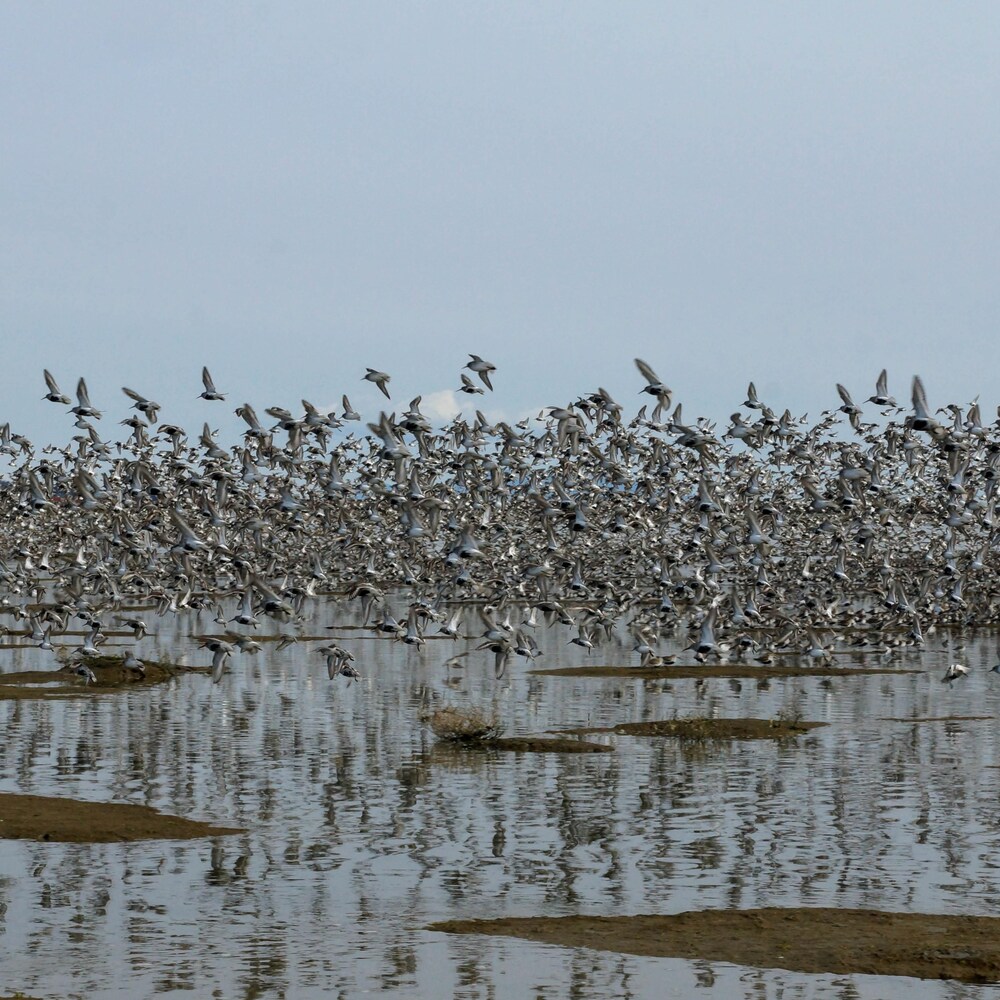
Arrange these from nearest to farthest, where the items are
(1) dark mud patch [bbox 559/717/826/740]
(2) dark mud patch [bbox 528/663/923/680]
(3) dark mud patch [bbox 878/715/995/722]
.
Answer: (1) dark mud patch [bbox 559/717/826/740]
(3) dark mud patch [bbox 878/715/995/722]
(2) dark mud patch [bbox 528/663/923/680]

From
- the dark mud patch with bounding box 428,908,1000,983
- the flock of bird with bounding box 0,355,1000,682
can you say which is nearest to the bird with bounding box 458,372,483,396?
the flock of bird with bounding box 0,355,1000,682

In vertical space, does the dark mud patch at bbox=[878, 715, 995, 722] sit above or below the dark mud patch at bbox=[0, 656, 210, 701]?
below

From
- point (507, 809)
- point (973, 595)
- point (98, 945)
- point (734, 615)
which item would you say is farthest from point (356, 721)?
point (973, 595)

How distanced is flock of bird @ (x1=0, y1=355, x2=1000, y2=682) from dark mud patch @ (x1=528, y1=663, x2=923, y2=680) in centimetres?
86

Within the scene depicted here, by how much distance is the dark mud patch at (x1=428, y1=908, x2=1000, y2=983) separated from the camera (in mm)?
24781

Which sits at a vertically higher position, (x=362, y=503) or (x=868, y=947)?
(x=362, y=503)

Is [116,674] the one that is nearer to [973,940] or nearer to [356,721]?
[356,721]

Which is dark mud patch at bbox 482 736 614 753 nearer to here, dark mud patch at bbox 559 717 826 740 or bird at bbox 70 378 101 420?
dark mud patch at bbox 559 717 826 740

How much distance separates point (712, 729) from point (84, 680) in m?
25.3

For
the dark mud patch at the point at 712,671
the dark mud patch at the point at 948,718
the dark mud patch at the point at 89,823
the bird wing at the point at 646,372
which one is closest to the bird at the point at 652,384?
the bird wing at the point at 646,372

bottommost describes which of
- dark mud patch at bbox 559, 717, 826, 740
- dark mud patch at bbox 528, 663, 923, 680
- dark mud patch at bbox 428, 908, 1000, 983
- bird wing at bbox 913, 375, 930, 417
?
dark mud patch at bbox 428, 908, 1000, 983

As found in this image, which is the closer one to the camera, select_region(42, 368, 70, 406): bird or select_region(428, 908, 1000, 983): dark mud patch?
select_region(428, 908, 1000, 983): dark mud patch

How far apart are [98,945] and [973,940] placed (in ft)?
41.6

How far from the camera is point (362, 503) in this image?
86062mm
